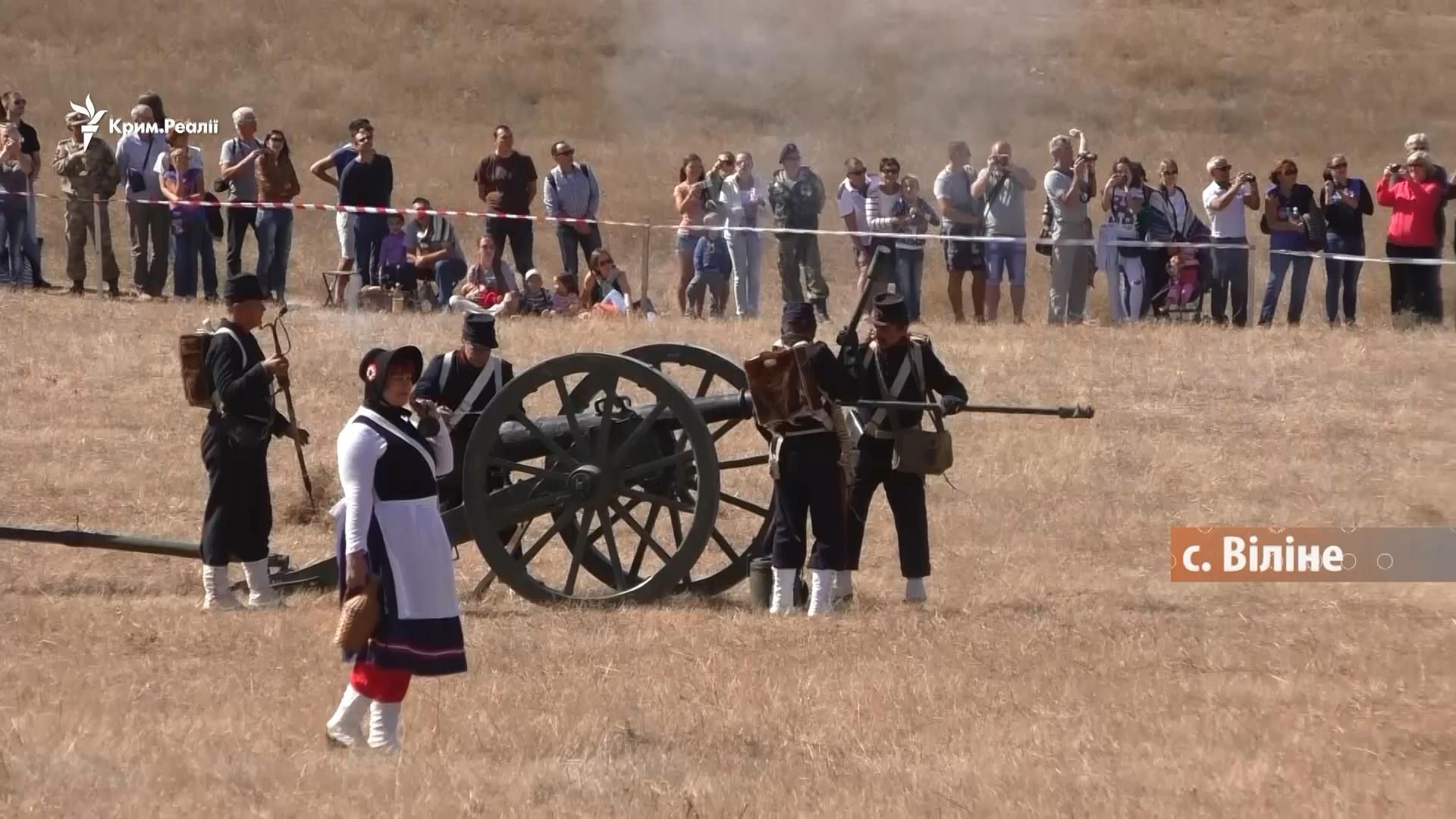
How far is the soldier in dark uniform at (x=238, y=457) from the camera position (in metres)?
9.53

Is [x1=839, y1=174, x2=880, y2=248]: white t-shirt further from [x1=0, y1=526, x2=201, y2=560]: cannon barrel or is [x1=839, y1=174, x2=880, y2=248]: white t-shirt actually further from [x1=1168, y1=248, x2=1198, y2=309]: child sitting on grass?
[x1=0, y1=526, x2=201, y2=560]: cannon barrel

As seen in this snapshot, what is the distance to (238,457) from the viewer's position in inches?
382

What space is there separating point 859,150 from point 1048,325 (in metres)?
12.8

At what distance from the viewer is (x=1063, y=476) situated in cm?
1310

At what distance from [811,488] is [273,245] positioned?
9144mm

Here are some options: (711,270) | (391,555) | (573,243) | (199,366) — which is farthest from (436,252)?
(391,555)

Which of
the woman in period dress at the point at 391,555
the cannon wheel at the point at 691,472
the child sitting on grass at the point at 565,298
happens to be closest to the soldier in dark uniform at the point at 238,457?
the cannon wheel at the point at 691,472

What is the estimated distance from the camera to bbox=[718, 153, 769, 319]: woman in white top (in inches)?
679

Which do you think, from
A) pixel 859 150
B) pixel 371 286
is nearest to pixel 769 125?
pixel 859 150

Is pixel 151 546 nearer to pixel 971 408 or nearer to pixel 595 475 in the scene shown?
pixel 595 475

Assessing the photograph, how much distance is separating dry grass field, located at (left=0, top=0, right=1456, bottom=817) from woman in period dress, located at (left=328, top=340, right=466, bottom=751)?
0.74ft

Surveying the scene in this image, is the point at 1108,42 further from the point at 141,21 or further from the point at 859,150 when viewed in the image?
the point at 141,21

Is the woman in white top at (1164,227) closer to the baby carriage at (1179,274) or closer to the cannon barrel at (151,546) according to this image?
the baby carriage at (1179,274)

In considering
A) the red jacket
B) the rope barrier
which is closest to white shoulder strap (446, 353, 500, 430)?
the rope barrier
